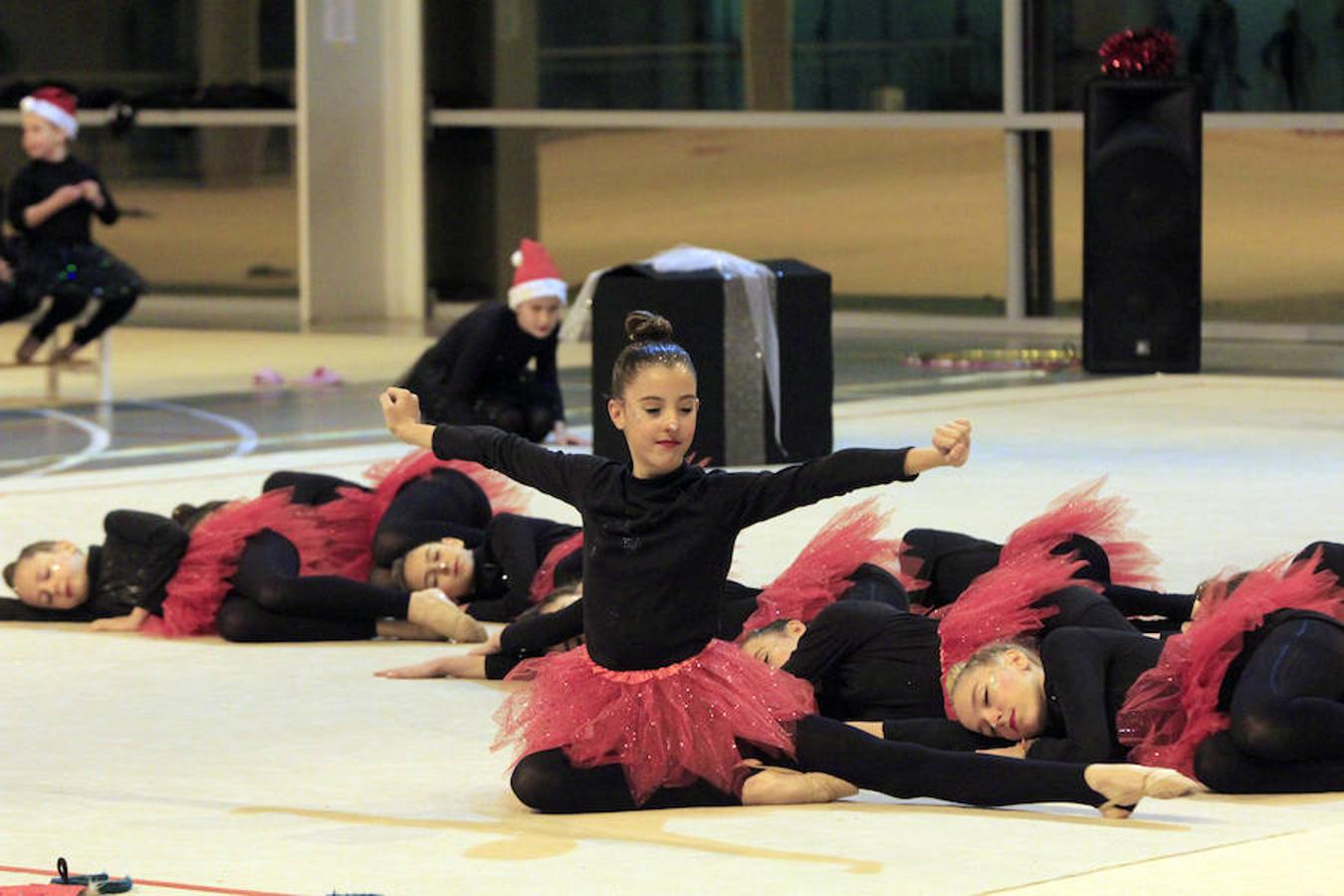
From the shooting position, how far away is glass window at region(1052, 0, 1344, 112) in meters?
14.0

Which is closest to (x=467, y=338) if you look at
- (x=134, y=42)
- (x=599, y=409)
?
(x=599, y=409)

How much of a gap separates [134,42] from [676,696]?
553 inches

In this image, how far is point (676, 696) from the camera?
4.41 meters

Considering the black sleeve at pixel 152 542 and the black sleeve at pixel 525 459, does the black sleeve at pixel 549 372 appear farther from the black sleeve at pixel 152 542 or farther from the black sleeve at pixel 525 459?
the black sleeve at pixel 525 459

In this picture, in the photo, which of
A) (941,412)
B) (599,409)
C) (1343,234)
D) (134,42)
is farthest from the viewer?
(134,42)

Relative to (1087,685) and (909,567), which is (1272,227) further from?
(1087,685)

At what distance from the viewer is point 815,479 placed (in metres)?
4.27

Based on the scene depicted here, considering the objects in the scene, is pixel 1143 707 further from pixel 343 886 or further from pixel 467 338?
pixel 467 338

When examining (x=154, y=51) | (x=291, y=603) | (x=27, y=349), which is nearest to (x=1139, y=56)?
(x=27, y=349)

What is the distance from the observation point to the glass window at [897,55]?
592 inches

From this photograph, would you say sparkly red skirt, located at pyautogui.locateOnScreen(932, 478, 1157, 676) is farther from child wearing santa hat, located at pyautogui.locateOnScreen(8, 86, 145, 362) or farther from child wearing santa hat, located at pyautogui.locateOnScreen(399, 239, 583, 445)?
child wearing santa hat, located at pyautogui.locateOnScreen(8, 86, 145, 362)

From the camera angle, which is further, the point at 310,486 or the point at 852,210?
the point at 852,210

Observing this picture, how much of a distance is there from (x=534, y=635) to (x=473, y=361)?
3.93m

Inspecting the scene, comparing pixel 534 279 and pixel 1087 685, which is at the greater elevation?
pixel 534 279
